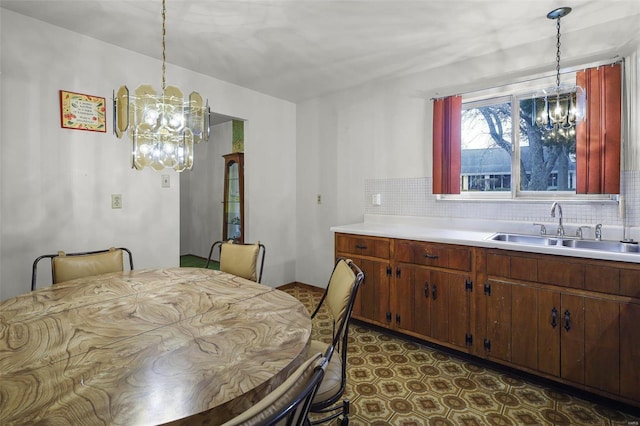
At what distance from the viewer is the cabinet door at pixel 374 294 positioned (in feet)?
9.16

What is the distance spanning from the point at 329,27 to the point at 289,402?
8.14ft

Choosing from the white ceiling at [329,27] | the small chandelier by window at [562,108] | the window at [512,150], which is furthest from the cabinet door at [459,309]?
the white ceiling at [329,27]

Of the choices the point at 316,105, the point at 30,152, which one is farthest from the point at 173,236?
the point at 316,105

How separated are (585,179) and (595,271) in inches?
31.4

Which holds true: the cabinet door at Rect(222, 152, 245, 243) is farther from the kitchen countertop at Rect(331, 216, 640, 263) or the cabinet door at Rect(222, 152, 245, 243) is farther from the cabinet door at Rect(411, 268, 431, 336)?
the cabinet door at Rect(411, 268, 431, 336)

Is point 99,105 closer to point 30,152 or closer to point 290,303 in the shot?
point 30,152

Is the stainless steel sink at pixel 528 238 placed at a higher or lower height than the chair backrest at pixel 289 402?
higher

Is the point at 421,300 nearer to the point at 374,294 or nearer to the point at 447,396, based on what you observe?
the point at 374,294

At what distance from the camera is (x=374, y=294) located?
9.44 feet

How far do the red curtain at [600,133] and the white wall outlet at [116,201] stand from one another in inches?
142

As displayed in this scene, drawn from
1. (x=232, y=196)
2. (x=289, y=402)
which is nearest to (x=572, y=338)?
(x=289, y=402)

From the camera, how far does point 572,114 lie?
2369 mm

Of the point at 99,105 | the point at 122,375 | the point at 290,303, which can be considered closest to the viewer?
the point at 122,375

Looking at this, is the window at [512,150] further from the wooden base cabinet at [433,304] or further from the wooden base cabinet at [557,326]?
the wooden base cabinet at [433,304]
